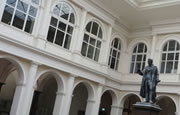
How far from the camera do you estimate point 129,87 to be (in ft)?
65.2

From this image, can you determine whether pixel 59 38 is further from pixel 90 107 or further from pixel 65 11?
pixel 90 107

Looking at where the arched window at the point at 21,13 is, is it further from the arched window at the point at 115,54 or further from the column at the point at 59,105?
the arched window at the point at 115,54

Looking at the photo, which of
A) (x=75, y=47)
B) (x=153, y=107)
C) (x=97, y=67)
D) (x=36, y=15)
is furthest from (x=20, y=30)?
(x=153, y=107)

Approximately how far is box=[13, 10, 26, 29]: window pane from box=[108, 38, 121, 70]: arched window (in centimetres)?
768

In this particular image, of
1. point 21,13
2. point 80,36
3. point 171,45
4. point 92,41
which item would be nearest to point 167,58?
point 171,45

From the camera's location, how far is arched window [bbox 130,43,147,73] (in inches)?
797

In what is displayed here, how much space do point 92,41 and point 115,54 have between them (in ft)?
9.60

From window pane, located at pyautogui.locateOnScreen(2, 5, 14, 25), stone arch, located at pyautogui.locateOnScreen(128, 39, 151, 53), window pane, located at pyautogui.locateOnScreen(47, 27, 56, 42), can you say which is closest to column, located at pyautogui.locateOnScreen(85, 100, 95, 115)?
window pane, located at pyautogui.locateOnScreen(47, 27, 56, 42)

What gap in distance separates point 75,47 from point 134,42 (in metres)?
6.08

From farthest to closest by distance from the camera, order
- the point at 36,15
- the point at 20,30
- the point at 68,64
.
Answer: the point at 68,64 < the point at 36,15 < the point at 20,30

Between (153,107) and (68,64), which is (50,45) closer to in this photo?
(68,64)

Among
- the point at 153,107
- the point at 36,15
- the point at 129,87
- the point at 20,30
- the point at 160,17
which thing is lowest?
the point at 153,107

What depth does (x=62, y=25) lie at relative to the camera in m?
16.5

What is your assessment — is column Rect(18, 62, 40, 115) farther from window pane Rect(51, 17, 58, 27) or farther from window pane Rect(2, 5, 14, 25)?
window pane Rect(51, 17, 58, 27)
